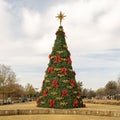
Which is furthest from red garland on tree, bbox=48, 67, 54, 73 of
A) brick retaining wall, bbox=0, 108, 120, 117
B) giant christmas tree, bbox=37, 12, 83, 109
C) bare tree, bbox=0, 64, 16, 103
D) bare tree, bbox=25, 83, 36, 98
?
bare tree, bbox=25, 83, 36, 98

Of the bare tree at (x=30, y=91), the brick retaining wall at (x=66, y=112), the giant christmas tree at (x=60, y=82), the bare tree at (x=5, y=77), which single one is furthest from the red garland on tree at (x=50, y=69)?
the bare tree at (x=30, y=91)

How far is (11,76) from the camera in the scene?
7112cm

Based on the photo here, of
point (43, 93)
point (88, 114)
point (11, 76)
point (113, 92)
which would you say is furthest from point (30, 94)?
point (88, 114)

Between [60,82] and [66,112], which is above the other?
[60,82]

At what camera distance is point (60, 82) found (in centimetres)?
3459

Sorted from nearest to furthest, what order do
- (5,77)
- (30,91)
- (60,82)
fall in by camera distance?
(60,82) → (5,77) → (30,91)

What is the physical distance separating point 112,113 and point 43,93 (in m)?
11.1

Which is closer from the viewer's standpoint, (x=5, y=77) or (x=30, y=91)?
(x=5, y=77)

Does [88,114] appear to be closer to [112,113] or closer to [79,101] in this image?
[112,113]

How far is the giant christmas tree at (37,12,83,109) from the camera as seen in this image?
33906mm

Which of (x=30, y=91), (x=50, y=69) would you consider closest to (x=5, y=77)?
(x=50, y=69)

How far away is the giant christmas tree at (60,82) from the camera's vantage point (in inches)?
1335

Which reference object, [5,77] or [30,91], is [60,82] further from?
[30,91]

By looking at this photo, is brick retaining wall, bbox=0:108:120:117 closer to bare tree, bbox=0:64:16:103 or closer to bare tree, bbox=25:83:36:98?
bare tree, bbox=0:64:16:103
